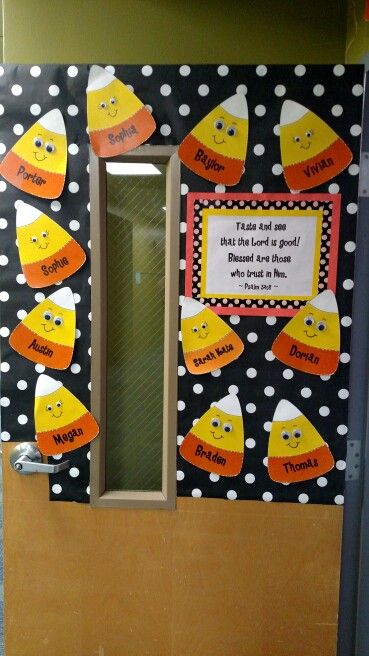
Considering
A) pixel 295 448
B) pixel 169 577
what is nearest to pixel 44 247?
pixel 295 448

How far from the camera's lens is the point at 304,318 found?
1.13 meters

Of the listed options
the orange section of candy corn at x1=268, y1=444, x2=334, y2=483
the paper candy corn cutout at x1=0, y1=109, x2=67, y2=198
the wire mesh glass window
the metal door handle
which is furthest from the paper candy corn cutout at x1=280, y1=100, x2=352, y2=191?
the metal door handle

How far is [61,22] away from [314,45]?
25.2 inches

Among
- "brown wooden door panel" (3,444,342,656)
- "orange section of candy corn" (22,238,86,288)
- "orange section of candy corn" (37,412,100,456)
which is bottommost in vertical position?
"brown wooden door panel" (3,444,342,656)

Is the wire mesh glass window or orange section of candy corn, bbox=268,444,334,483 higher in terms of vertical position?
the wire mesh glass window

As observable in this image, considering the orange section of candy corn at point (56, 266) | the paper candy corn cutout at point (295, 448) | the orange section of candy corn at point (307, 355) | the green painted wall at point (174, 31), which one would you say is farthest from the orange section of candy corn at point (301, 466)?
the green painted wall at point (174, 31)

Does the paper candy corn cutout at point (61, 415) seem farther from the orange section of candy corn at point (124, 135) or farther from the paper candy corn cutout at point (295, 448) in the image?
the orange section of candy corn at point (124, 135)

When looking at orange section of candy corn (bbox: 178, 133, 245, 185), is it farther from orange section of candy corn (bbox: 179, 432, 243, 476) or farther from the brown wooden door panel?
the brown wooden door panel

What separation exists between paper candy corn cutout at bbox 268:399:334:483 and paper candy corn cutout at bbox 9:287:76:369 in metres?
0.58

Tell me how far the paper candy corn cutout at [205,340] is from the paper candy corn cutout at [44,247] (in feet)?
1.04

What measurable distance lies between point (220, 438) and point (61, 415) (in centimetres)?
43

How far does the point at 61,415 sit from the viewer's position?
119 centimetres

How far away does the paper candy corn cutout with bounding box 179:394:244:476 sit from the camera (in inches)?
45.9

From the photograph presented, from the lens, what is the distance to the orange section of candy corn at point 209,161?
1104mm
